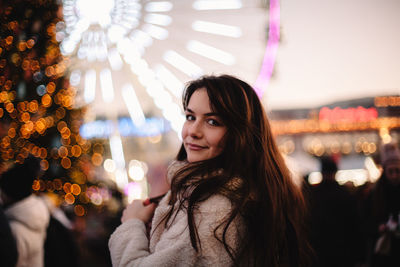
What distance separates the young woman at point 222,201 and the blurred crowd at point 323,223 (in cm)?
50

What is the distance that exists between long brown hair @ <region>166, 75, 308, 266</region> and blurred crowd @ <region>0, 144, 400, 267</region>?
402 millimetres

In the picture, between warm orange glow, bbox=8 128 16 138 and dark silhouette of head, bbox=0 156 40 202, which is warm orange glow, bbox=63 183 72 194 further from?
dark silhouette of head, bbox=0 156 40 202

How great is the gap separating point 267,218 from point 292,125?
3195cm

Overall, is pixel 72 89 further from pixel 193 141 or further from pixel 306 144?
pixel 306 144

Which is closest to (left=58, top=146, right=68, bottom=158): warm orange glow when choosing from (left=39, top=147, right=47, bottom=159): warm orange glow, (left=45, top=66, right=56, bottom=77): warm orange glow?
(left=39, top=147, right=47, bottom=159): warm orange glow

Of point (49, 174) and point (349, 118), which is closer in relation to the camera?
point (49, 174)

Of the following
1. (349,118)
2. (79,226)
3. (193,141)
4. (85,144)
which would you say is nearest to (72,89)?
(85,144)

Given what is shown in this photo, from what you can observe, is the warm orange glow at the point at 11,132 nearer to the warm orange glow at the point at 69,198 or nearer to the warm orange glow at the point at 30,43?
the warm orange glow at the point at 30,43

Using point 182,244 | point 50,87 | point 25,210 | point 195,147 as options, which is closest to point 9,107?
point 50,87

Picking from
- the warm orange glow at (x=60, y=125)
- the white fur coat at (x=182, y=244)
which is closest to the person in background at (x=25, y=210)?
the white fur coat at (x=182, y=244)

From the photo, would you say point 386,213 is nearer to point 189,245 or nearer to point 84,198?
point 189,245

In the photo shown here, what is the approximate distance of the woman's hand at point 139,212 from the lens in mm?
1414

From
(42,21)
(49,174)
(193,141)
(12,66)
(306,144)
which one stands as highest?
(42,21)

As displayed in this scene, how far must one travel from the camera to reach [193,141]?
133 cm
